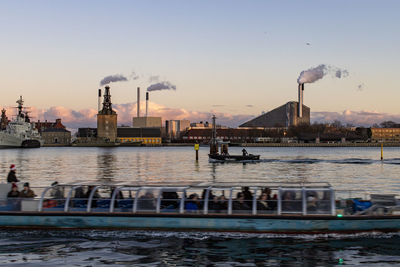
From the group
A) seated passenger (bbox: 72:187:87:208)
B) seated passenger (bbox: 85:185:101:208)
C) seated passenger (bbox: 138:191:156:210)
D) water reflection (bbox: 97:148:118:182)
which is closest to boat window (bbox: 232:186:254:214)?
seated passenger (bbox: 138:191:156:210)

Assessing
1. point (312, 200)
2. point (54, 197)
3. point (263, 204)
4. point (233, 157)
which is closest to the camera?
point (312, 200)

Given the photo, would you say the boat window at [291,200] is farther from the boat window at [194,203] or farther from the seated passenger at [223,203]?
the boat window at [194,203]

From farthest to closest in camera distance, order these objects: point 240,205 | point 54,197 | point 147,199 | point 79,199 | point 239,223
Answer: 1. point 54,197
2. point 79,199
3. point 147,199
4. point 240,205
5. point 239,223

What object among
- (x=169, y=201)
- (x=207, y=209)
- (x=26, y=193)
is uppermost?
(x=26, y=193)

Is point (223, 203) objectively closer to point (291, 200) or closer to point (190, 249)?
point (190, 249)

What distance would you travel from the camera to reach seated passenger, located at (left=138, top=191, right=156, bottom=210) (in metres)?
20.8

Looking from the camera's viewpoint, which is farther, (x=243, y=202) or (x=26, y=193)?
(x=26, y=193)

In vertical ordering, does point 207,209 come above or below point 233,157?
above

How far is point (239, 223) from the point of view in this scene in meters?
20.2

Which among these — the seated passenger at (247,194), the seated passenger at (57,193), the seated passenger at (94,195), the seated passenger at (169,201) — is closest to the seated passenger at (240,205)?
the seated passenger at (247,194)

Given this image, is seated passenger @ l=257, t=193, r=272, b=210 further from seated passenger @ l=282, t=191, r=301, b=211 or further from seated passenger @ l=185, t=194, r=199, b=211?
seated passenger @ l=185, t=194, r=199, b=211

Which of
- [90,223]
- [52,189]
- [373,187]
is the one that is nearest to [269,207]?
[90,223]

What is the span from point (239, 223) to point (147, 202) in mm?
4003

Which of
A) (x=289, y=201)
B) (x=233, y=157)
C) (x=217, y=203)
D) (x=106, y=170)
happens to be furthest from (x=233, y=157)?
→ (x=289, y=201)
